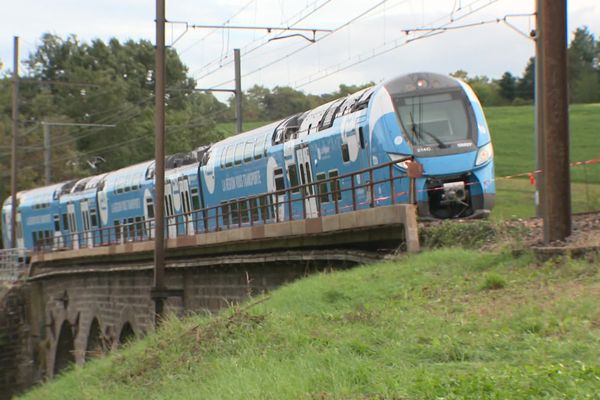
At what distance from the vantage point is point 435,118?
900 inches

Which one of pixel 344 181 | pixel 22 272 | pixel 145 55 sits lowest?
pixel 22 272

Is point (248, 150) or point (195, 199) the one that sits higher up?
point (248, 150)

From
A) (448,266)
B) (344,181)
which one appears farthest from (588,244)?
(344,181)

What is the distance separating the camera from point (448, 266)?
15.4 m

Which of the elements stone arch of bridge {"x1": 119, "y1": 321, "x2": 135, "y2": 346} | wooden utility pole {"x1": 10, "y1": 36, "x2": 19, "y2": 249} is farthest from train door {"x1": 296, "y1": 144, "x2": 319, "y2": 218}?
wooden utility pole {"x1": 10, "y1": 36, "x2": 19, "y2": 249}

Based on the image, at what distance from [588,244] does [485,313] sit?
110 inches

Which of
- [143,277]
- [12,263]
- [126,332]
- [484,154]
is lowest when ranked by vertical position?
[126,332]

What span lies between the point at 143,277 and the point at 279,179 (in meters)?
6.88

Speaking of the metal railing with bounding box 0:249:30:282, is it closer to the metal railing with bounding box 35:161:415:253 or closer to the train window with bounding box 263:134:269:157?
the metal railing with bounding box 35:161:415:253

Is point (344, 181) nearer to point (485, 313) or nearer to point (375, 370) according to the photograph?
point (485, 313)

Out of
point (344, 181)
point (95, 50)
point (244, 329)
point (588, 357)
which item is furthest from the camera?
point (95, 50)

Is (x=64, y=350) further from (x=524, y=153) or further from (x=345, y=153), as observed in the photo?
(x=524, y=153)

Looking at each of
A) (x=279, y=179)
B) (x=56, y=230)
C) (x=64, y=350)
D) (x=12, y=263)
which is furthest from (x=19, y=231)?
(x=279, y=179)

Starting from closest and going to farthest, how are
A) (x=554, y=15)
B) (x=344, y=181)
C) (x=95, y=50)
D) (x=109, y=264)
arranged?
1. (x=554, y=15)
2. (x=344, y=181)
3. (x=109, y=264)
4. (x=95, y=50)
